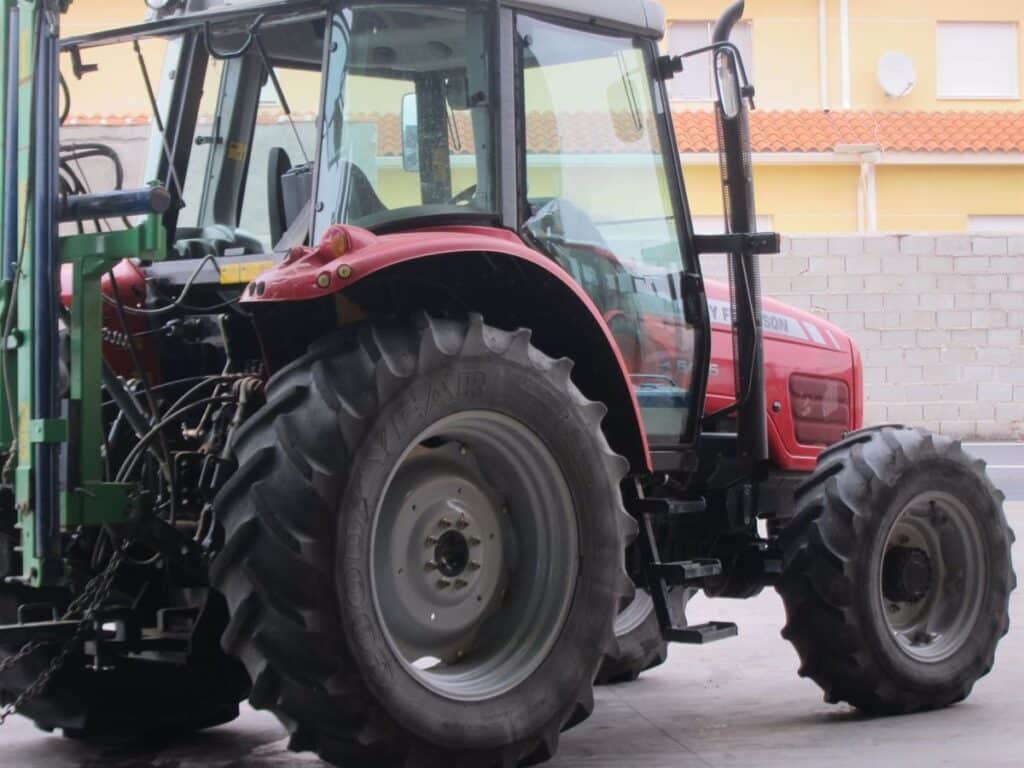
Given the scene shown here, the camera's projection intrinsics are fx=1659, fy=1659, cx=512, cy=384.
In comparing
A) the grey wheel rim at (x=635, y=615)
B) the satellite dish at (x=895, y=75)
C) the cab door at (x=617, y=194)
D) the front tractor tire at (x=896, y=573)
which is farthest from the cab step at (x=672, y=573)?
the satellite dish at (x=895, y=75)

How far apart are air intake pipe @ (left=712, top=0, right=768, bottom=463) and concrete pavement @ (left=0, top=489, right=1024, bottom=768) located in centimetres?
103

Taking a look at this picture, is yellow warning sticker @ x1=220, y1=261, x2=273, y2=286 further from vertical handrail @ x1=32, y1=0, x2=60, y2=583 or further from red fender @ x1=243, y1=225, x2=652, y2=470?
vertical handrail @ x1=32, y1=0, x2=60, y2=583

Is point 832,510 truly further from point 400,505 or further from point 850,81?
point 850,81

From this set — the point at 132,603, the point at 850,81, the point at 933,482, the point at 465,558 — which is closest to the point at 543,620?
the point at 465,558

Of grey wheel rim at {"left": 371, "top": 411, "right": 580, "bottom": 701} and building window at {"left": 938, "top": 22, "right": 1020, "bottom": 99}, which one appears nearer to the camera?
grey wheel rim at {"left": 371, "top": 411, "right": 580, "bottom": 701}

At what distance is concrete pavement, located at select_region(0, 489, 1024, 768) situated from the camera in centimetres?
546

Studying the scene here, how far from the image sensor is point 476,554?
488cm

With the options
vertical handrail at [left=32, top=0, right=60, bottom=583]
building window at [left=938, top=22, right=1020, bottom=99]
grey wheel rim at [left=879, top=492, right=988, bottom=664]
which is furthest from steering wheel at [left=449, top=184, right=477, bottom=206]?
building window at [left=938, top=22, right=1020, bottom=99]

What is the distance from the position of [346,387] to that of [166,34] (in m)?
1.94

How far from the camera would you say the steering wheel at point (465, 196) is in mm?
5223

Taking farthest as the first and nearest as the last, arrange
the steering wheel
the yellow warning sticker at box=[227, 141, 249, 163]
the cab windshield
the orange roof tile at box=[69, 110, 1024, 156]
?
the orange roof tile at box=[69, 110, 1024, 156], the yellow warning sticker at box=[227, 141, 249, 163], the steering wheel, the cab windshield

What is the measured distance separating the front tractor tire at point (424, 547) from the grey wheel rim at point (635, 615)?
1.58 m

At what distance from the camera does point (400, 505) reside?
15.6 feet

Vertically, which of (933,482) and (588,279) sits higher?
(588,279)
